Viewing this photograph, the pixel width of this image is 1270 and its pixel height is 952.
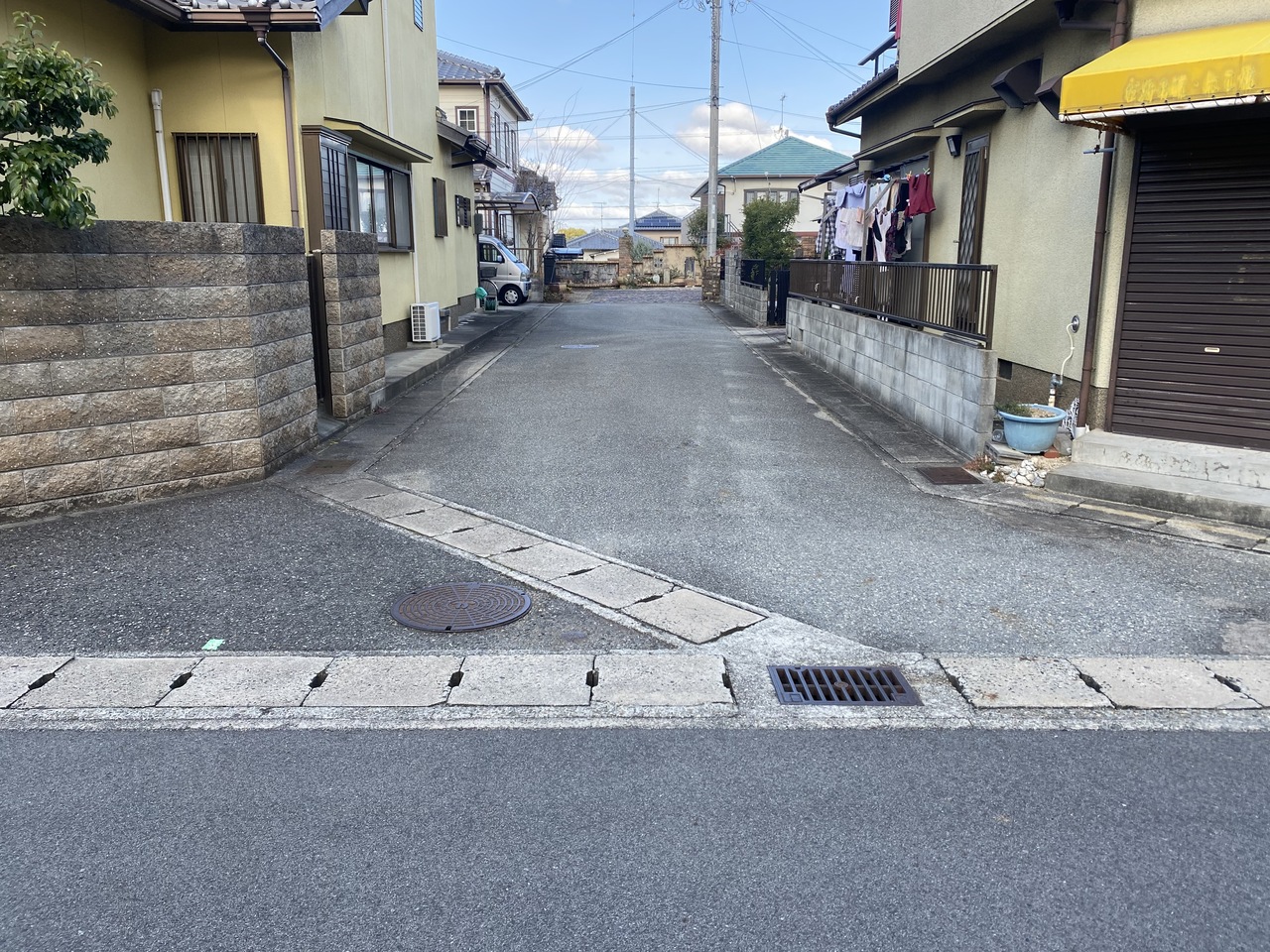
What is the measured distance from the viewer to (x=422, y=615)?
535 centimetres

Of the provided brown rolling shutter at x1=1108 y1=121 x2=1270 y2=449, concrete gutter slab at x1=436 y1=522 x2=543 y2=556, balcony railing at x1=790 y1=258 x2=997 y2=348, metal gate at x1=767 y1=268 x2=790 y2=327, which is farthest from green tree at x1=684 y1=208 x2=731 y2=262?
concrete gutter slab at x1=436 y1=522 x2=543 y2=556

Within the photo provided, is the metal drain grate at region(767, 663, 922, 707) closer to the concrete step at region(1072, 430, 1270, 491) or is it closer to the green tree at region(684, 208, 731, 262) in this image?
the concrete step at region(1072, 430, 1270, 491)

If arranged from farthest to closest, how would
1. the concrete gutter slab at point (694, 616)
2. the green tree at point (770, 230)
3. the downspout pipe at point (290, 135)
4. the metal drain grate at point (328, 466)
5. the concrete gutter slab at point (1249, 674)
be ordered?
the green tree at point (770, 230) < the downspout pipe at point (290, 135) < the metal drain grate at point (328, 466) < the concrete gutter slab at point (694, 616) < the concrete gutter slab at point (1249, 674)

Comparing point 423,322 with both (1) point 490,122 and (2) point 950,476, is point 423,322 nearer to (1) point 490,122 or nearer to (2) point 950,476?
(2) point 950,476

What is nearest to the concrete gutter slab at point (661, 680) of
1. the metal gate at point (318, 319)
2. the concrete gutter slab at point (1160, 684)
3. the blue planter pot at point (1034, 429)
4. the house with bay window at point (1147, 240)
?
the concrete gutter slab at point (1160, 684)

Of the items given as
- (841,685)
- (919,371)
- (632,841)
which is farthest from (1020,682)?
(919,371)

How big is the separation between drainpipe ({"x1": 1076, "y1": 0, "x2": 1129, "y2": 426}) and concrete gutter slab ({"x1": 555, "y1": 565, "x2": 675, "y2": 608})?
5.03m

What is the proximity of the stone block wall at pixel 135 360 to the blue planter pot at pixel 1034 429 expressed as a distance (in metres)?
6.62

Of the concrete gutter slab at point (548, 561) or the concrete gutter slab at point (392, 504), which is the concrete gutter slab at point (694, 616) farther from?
the concrete gutter slab at point (392, 504)

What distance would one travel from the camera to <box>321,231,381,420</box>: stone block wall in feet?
31.9

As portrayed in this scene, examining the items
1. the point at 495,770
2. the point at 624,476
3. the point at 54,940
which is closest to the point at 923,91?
the point at 624,476

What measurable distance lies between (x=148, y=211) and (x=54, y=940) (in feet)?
33.6

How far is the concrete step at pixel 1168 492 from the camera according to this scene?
6926 millimetres

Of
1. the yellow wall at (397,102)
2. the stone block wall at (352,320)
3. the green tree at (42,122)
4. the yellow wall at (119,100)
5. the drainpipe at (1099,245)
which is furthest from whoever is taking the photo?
the yellow wall at (397,102)
